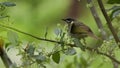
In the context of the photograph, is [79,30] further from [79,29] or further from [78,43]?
[78,43]

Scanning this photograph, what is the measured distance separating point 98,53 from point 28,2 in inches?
88.0

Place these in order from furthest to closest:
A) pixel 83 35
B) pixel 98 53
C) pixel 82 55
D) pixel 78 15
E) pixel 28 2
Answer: pixel 28 2, pixel 78 15, pixel 82 55, pixel 83 35, pixel 98 53

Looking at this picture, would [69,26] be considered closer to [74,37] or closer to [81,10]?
[74,37]

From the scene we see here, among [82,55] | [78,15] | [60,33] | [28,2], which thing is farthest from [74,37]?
[28,2]

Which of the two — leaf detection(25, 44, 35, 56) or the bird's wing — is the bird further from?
leaf detection(25, 44, 35, 56)

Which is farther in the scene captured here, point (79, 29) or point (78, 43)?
point (79, 29)

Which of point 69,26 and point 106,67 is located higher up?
point 69,26

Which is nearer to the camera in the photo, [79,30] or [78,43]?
[78,43]

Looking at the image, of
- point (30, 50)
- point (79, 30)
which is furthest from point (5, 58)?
point (79, 30)

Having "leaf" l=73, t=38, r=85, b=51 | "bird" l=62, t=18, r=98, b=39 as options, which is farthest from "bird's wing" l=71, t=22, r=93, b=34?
"leaf" l=73, t=38, r=85, b=51

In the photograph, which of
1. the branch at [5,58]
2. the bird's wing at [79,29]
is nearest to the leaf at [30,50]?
the branch at [5,58]

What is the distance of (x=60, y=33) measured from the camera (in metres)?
0.95

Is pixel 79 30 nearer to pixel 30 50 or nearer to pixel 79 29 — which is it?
pixel 79 29

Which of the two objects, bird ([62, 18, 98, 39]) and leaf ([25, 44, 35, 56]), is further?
bird ([62, 18, 98, 39])
